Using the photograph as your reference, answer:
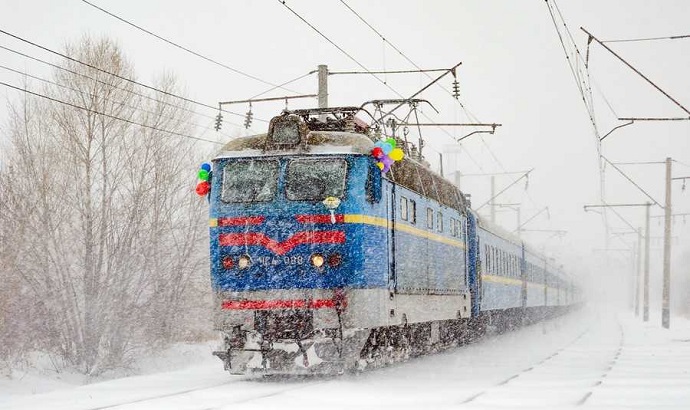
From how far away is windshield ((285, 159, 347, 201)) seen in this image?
1259cm

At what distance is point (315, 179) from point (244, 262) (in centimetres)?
155

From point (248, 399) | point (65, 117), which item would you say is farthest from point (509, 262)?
point (248, 399)

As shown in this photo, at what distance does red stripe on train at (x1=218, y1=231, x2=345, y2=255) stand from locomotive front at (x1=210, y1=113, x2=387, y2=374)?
14 mm

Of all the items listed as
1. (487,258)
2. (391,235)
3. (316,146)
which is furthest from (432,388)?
(487,258)

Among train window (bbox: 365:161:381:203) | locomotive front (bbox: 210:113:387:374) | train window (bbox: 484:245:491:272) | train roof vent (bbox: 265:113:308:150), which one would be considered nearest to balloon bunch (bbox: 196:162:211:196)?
locomotive front (bbox: 210:113:387:374)

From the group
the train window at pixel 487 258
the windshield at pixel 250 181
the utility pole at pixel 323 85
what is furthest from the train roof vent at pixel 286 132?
the train window at pixel 487 258

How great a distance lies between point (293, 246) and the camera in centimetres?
1247

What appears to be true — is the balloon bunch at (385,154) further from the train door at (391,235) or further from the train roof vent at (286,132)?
the train roof vent at (286,132)

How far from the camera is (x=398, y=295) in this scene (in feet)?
45.7

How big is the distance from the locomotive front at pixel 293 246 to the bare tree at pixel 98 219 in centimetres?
985

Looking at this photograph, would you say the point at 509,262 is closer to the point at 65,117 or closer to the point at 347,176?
the point at 65,117

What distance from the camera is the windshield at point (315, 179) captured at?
12586 millimetres

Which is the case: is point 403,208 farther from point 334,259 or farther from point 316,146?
point 334,259

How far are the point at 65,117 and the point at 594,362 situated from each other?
558 inches
